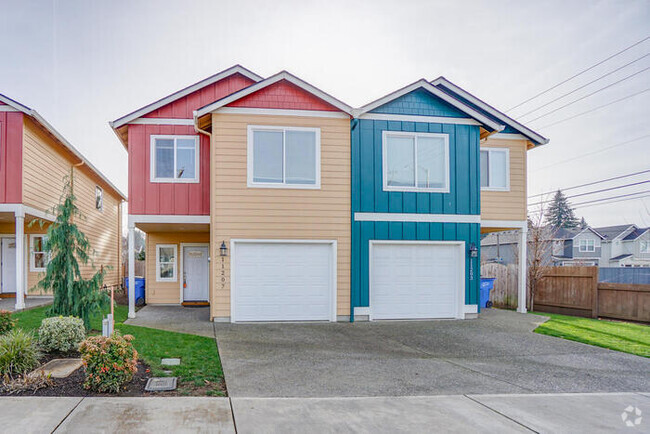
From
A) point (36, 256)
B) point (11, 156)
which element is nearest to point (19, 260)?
point (11, 156)

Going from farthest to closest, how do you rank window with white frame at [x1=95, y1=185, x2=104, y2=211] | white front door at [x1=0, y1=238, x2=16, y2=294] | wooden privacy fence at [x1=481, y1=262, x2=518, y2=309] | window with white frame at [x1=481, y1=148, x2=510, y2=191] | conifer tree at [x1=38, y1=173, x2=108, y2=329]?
window with white frame at [x1=95, y1=185, x2=104, y2=211] < wooden privacy fence at [x1=481, y1=262, x2=518, y2=309] < white front door at [x1=0, y1=238, x2=16, y2=294] < window with white frame at [x1=481, y1=148, x2=510, y2=191] < conifer tree at [x1=38, y1=173, x2=108, y2=329]

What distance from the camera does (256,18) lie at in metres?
11.5

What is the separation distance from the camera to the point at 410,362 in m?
7.26

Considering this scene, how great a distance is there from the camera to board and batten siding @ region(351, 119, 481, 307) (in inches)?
452

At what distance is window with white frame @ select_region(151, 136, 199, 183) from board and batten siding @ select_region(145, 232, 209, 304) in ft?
10.6

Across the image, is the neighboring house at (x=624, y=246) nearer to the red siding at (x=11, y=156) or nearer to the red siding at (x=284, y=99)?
the red siding at (x=284, y=99)

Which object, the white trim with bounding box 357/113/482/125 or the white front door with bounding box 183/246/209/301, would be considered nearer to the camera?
the white trim with bounding box 357/113/482/125

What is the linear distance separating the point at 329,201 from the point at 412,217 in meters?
2.25

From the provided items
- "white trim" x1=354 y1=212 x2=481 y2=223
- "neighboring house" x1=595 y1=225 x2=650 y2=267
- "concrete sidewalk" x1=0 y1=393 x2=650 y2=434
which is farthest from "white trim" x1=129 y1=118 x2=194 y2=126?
"neighboring house" x1=595 y1=225 x2=650 y2=267

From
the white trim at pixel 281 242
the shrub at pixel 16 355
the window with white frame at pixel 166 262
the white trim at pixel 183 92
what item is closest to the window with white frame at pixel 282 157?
the white trim at pixel 281 242

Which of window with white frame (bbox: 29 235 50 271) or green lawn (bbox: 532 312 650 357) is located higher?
window with white frame (bbox: 29 235 50 271)

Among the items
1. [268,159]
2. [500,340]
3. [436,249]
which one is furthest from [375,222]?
[500,340]

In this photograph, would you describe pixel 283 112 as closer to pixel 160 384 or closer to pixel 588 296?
pixel 160 384

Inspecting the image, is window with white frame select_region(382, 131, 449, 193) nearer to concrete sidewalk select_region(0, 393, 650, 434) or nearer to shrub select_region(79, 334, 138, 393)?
concrete sidewalk select_region(0, 393, 650, 434)
